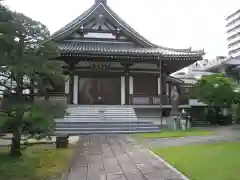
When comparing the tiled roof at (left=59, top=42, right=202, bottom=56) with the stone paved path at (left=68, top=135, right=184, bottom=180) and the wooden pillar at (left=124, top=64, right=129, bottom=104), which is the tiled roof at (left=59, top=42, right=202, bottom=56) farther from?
the stone paved path at (left=68, top=135, right=184, bottom=180)

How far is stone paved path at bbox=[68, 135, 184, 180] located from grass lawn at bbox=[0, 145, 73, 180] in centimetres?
42

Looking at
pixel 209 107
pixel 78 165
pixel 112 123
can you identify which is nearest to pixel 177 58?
pixel 209 107

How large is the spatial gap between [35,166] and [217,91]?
15.1 meters

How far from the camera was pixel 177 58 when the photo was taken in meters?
18.8

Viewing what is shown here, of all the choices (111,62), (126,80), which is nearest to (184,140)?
(126,80)

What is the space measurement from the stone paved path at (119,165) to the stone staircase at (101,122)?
17.2 feet

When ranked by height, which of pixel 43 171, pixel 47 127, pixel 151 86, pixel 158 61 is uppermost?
pixel 158 61

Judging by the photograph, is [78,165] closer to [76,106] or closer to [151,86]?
[76,106]

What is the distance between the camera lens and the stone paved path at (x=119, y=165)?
5910 mm

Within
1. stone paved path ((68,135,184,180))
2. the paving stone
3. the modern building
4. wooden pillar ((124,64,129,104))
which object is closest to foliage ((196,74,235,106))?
wooden pillar ((124,64,129,104))

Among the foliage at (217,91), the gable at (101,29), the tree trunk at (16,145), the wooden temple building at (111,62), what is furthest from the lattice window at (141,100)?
the tree trunk at (16,145)

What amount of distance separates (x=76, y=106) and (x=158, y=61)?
6.52 m

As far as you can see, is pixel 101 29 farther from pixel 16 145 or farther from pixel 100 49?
pixel 16 145

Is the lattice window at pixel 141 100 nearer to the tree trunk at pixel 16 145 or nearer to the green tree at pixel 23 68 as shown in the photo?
the green tree at pixel 23 68
